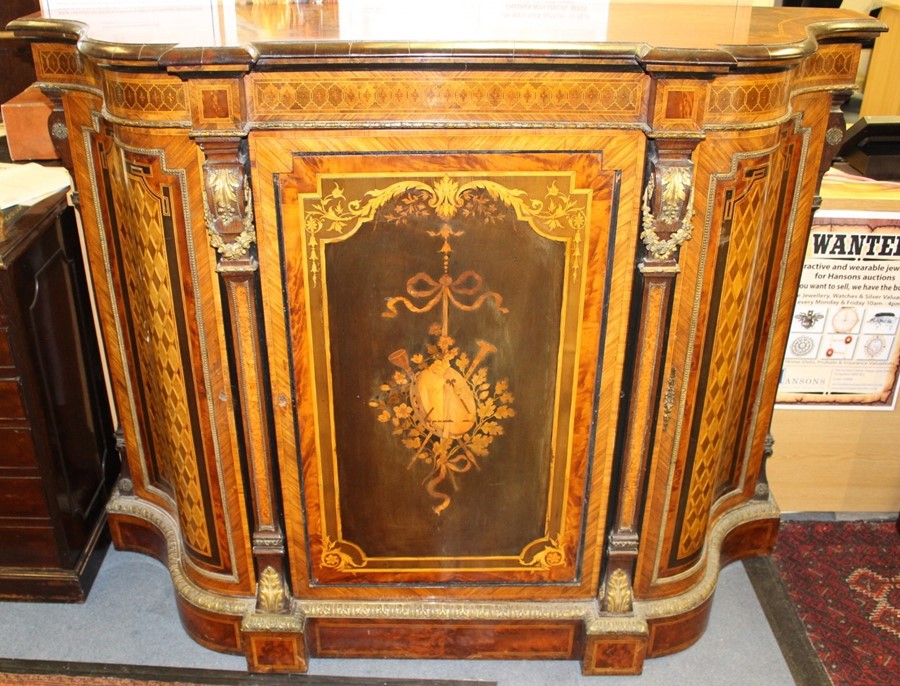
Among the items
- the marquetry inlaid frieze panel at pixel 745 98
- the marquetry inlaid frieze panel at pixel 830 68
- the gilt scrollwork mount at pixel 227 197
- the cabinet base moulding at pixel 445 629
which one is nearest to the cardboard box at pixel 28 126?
the gilt scrollwork mount at pixel 227 197

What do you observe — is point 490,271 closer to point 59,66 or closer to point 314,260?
point 314,260

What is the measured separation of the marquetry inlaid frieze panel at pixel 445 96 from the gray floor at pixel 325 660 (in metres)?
1.39

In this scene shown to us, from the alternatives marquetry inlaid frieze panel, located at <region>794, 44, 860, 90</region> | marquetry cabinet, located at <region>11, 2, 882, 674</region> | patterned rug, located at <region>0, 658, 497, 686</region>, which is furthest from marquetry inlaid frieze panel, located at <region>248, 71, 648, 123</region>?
patterned rug, located at <region>0, 658, 497, 686</region>

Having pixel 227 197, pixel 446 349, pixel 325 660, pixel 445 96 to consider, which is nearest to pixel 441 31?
pixel 445 96

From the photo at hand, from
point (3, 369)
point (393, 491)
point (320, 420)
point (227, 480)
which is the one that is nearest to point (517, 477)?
point (393, 491)

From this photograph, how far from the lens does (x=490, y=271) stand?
1.94 m

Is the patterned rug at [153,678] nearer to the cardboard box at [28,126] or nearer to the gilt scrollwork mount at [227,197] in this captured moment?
the gilt scrollwork mount at [227,197]

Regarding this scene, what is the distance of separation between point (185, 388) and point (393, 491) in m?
0.53

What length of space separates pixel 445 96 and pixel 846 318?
1.46 m

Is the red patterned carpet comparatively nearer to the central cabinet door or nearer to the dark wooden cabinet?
the central cabinet door

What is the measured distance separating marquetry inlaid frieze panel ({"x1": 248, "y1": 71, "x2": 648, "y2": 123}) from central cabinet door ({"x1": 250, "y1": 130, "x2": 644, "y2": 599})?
0.04 metres

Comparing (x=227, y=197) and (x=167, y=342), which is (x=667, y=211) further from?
(x=167, y=342)

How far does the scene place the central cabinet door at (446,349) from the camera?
1.85 m

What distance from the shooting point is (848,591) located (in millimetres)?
2643
